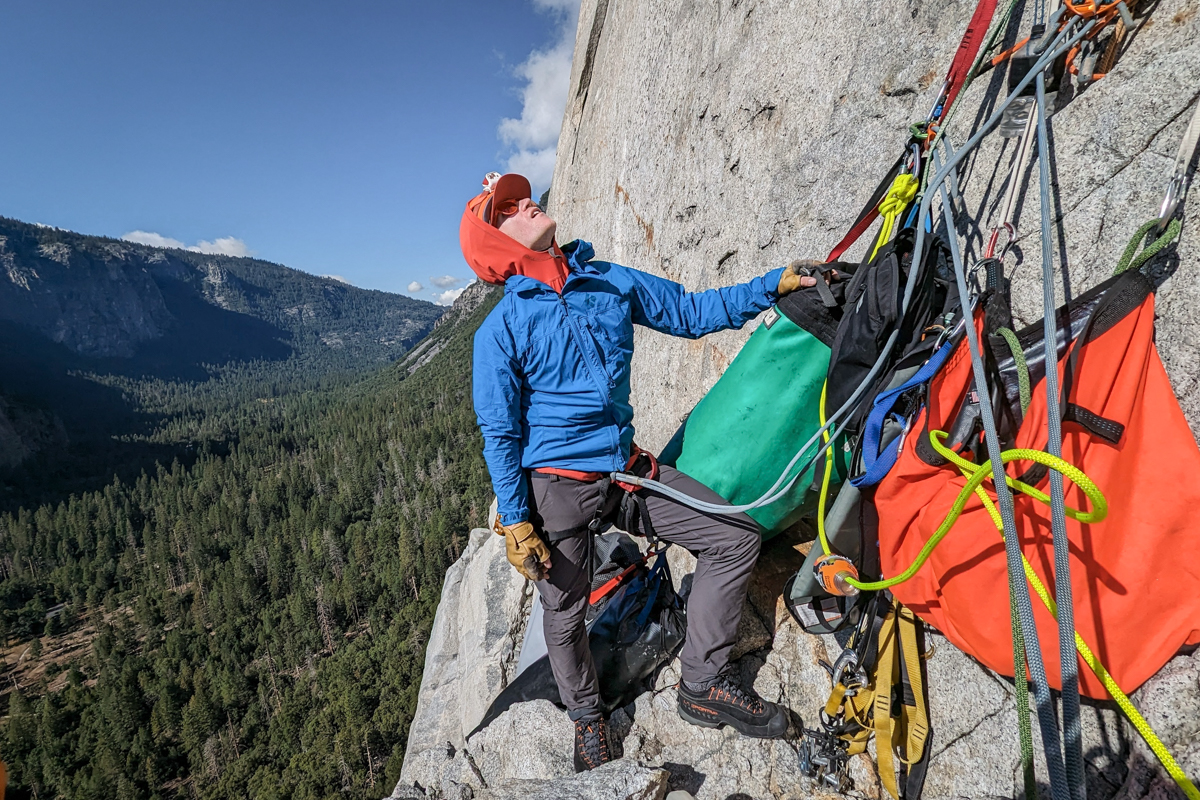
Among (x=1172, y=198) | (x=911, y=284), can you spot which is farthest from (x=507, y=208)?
(x=1172, y=198)

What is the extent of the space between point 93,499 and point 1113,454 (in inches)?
4409

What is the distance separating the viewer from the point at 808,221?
383cm

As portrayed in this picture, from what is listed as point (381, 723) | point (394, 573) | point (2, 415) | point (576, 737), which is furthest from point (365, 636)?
point (2, 415)

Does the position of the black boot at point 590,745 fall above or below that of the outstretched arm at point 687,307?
below

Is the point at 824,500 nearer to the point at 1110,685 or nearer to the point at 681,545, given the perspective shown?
the point at 681,545

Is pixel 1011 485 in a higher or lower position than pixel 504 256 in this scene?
lower

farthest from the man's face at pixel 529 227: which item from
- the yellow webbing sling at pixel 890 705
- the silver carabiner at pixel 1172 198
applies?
the yellow webbing sling at pixel 890 705

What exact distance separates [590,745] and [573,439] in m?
1.71

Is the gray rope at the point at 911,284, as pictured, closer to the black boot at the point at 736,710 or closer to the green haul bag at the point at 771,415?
the green haul bag at the point at 771,415

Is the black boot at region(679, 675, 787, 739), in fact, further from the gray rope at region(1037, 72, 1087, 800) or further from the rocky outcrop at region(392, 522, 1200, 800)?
the gray rope at region(1037, 72, 1087, 800)

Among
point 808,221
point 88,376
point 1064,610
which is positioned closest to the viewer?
point 1064,610

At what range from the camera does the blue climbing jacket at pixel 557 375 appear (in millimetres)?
2631

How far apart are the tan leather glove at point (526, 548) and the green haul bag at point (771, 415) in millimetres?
1018

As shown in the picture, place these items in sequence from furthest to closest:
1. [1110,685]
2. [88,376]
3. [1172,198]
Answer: [88,376] < [1172,198] < [1110,685]
